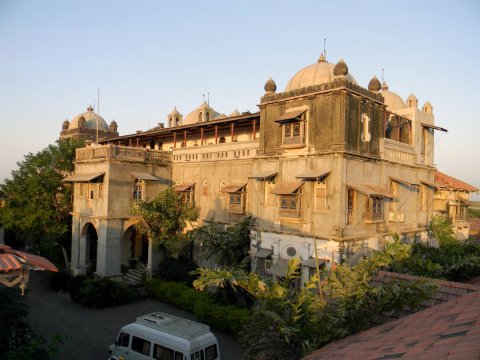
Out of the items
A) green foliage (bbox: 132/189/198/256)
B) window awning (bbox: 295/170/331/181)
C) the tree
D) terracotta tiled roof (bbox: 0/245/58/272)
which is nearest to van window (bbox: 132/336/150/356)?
terracotta tiled roof (bbox: 0/245/58/272)

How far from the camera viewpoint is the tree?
2606cm

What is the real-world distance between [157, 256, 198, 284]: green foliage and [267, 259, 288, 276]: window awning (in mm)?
6194

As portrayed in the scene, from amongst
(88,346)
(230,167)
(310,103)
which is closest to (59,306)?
(88,346)

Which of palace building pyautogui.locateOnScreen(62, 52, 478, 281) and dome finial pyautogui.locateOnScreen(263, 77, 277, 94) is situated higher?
dome finial pyautogui.locateOnScreen(263, 77, 277, 94)

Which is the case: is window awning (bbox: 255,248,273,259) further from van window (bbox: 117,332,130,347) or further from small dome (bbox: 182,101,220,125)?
small dome (bbox: 182,101,220,125)

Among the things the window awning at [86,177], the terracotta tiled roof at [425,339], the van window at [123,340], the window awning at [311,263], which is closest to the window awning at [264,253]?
the window awning at [311,263]

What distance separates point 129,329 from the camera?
1302cm

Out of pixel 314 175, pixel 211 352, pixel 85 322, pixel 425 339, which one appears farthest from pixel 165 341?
pixel 425 339

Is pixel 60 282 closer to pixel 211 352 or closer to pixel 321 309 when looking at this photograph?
pixel 211 352

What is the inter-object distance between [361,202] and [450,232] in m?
6.14

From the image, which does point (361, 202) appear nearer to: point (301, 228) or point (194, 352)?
point (301, 228)

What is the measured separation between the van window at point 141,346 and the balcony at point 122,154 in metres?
11.7

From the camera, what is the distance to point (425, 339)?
4895 millimetres

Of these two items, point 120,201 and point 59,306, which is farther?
point 120,201
